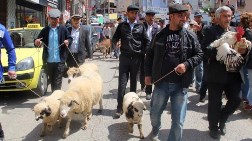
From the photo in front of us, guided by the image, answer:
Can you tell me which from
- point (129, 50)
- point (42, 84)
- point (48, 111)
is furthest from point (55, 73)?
point (48, 111)

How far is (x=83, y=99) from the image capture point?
5.95 meters

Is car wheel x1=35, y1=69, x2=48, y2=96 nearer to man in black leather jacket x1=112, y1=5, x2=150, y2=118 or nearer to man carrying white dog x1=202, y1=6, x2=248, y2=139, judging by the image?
man in black leather jacket x1=112, y1=5, x2=150, y2=118

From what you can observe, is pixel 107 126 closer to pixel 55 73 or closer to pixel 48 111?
pixel 48 111

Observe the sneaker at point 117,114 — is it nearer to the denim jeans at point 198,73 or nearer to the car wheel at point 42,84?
the car wheel at point 42,84

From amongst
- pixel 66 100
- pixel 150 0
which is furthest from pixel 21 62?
pixel 150 0

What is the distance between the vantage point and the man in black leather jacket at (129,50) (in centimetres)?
685

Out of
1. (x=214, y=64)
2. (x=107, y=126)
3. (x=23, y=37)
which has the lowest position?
(x=107, y=126)

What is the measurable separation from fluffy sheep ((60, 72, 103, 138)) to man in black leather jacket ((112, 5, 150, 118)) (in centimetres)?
45

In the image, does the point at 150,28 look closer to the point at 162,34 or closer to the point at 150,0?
the point at 162,34

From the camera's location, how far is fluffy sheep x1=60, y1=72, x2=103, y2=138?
554cm

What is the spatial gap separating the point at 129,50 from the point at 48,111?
2.12 m

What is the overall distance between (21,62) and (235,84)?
4.81m

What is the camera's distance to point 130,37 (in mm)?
6953

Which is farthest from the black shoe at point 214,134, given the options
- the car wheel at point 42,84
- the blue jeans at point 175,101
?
the car wheel at point 42,84
